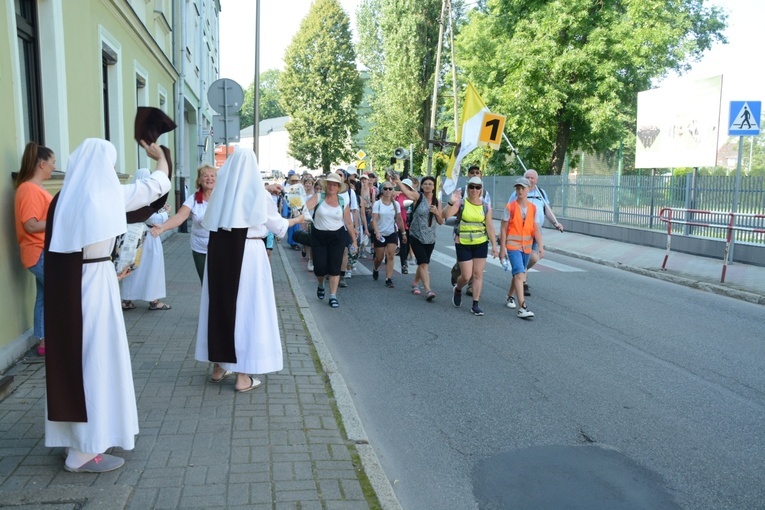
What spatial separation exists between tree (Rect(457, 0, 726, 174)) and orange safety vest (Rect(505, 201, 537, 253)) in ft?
62.6

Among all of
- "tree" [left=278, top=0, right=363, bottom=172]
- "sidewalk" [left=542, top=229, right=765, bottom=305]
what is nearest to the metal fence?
"sidewalk" [left=542, top=229, right=765, bottom=305]

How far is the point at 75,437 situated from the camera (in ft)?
12.5

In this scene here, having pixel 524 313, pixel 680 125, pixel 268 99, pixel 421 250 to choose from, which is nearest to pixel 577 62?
pixel 680 125

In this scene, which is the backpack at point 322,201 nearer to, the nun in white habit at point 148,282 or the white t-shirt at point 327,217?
the white t-shirt at point 327,217

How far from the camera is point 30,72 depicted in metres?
7.27

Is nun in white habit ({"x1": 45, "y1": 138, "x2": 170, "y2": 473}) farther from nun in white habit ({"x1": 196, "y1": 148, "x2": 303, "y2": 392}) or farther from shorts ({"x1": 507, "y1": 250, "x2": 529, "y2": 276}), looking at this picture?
shorts ({"x1": 507, "y1": 250, "x2": 529, "y2": 276})

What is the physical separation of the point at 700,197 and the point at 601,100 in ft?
41.6

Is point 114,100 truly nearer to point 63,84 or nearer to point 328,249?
point 63,84

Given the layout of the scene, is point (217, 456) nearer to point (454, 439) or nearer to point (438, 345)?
point (454, 439)

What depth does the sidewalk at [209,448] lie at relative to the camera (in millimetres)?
3539

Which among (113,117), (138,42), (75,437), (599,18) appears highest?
(599,18)

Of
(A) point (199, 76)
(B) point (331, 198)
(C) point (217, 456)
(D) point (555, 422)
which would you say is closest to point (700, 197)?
(B) point (331, 198)

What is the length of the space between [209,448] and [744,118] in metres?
11.5

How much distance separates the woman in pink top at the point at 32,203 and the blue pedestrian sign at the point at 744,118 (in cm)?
1119
